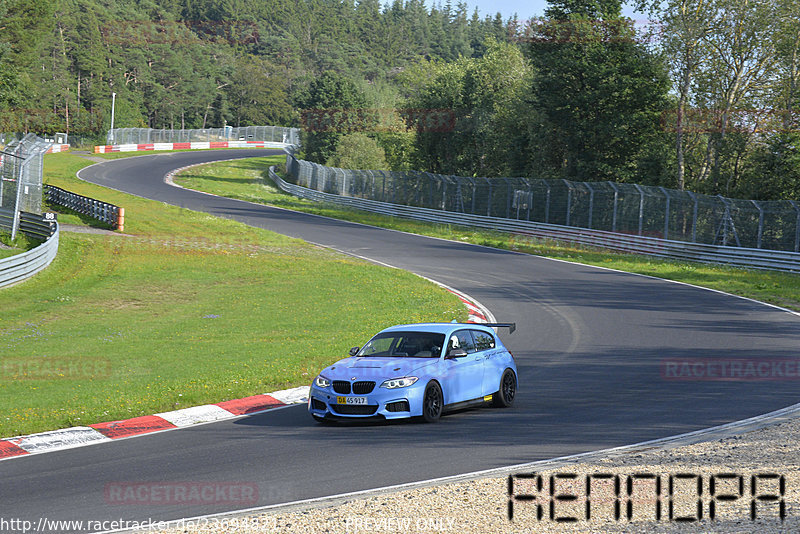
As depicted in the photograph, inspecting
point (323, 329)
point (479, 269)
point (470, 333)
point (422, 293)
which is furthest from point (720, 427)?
point (479, 269)

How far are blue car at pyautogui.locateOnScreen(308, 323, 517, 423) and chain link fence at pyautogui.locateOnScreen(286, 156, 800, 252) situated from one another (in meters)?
23.9

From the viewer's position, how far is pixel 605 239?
133ft

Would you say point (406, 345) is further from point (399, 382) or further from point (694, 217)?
point (694, 217)

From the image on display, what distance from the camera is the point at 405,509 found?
760 centimetres

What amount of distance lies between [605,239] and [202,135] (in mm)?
90472

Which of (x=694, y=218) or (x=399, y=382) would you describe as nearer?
(x=399, y=382)

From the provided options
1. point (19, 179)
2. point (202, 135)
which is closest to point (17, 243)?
point (19, 179)

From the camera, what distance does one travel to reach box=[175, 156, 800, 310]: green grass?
96.3 ft

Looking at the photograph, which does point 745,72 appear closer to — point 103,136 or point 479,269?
point 479,269

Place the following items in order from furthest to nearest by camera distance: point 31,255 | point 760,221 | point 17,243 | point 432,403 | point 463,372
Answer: point 17,243
point 760,221
point 31,255
point 463,372
point 432,403

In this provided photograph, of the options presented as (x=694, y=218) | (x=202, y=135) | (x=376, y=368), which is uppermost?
(x=202, y=135)

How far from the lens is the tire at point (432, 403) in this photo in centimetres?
1179

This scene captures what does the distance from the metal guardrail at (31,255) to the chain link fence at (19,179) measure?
0.47 metres

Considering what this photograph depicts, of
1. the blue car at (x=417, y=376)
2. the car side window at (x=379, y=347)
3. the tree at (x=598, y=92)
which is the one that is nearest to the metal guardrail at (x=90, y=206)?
the tree at (x=598, y=92)
